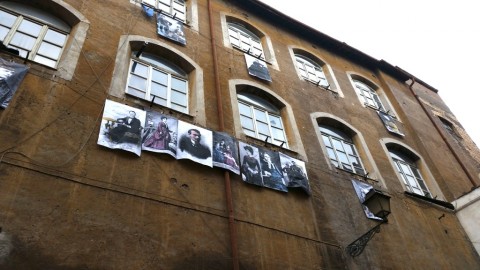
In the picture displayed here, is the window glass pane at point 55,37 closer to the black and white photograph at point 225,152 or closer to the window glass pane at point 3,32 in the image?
the window glass pane at point 3,32

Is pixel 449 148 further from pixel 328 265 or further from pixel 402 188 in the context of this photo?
pixel 328 265

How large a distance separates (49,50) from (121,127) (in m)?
2.38

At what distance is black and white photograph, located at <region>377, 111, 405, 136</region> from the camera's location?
40.9 ft

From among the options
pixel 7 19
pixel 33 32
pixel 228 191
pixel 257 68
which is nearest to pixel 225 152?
pixel 228 191

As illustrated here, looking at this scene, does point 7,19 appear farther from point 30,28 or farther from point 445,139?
point 445,139

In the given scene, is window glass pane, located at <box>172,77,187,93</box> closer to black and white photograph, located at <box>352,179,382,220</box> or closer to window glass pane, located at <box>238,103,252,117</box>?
window glass pane, located at <box>238,103,252,117</box>

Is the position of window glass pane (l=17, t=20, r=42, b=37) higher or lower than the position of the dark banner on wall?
higher

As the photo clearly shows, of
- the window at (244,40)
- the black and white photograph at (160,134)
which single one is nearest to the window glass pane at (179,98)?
the black and white photograph at (160,134)

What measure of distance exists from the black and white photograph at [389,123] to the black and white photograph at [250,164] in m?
6.25

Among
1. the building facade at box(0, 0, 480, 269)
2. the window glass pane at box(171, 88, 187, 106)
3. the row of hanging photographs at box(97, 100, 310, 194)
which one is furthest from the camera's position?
the window glass pane at box(171, 88, 187, 106)

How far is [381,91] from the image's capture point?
14.9 metres

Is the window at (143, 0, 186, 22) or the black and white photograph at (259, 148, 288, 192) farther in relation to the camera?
the window at (143, 0, 186, 22)

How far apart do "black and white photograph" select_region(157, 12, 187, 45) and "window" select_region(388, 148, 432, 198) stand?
684cm

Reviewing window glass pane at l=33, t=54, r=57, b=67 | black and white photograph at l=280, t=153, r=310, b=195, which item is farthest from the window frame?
window glass pane at l=33, t=54, r=57, b=67
